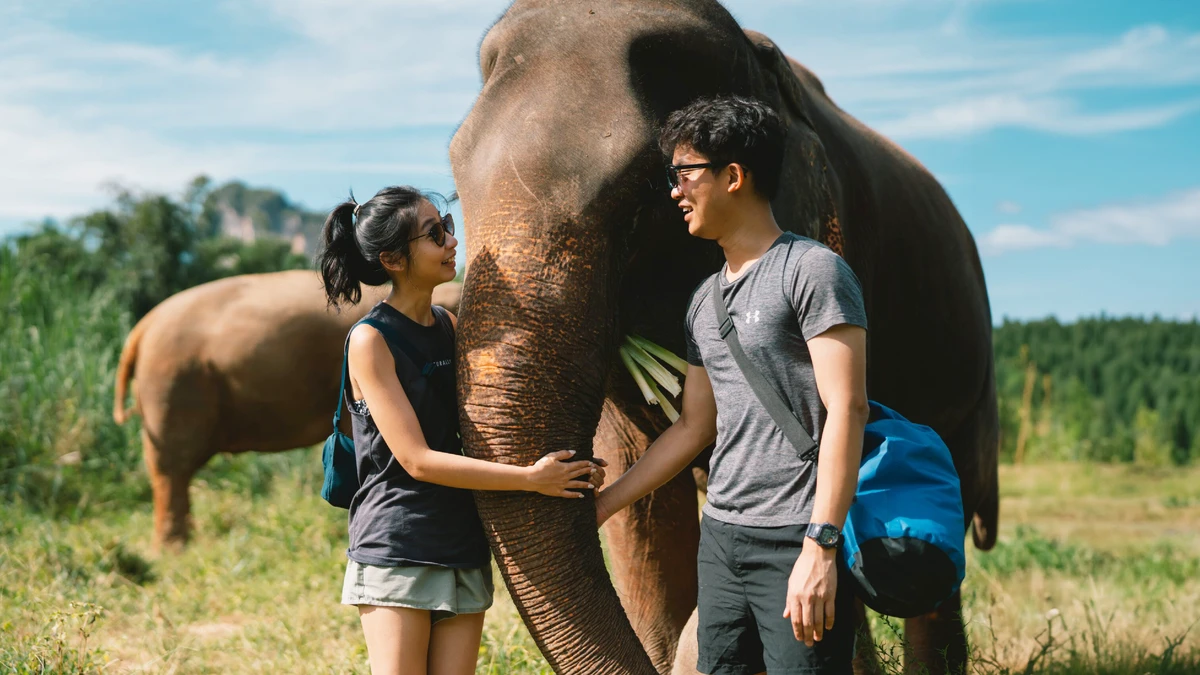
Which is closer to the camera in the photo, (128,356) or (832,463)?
(832,463)

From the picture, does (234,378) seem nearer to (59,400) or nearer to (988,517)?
(59,400)

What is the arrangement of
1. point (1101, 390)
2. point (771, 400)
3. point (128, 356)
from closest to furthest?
point (771, 400)
point (128, 356)
point (1101, 390)

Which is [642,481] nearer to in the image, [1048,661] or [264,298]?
[1048,661]

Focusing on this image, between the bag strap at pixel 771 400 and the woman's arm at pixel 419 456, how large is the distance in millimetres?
421

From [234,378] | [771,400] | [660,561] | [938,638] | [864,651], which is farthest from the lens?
[234,378]

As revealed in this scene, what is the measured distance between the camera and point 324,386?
8609 mm

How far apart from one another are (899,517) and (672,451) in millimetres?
690

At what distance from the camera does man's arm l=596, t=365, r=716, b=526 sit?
2.78 metres

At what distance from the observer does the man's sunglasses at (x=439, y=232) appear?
275 centimetres

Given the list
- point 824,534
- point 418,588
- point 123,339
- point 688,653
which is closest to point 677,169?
point 824,534

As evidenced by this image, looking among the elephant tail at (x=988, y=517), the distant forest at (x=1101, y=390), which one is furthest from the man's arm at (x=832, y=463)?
the distant forest at (x=1101, y=390)

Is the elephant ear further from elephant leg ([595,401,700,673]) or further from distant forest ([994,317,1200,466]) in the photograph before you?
distant forest ([994,317,1200,466])

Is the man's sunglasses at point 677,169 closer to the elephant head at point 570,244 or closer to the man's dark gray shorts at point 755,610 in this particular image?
the elephant head at point 570,244

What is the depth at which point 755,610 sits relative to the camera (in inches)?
100.0
